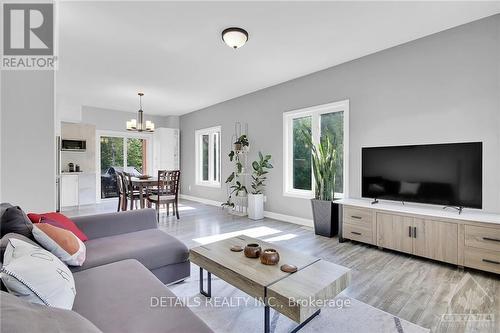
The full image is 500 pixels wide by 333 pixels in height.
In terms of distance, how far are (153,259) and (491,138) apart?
12.1ft

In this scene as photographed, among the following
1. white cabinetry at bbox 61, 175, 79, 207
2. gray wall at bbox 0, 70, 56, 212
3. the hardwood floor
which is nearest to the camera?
the hardwood floor

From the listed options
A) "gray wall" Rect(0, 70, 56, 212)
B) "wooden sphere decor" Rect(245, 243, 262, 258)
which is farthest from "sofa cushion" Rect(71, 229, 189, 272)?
"gray wall" Rect(0, 70, 56, 212)

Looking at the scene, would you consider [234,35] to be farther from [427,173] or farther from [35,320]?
[35,320]

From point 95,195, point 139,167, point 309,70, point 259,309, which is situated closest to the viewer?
point 259,309

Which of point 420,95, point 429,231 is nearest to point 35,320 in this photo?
point 429,231

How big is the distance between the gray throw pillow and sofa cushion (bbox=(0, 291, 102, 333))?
112cm

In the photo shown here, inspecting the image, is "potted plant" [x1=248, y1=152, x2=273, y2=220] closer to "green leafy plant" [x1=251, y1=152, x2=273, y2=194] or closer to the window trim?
"green leafy plant" [x1=251, y1=152, x2=273, y2=194]

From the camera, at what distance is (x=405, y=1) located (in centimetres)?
249

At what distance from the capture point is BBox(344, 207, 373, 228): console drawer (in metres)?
3.34

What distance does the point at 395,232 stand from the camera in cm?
311

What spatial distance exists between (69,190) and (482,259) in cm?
770

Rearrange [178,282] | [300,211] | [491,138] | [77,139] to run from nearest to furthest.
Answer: [178,282] < [491,138] < [300,211] < [77,139]

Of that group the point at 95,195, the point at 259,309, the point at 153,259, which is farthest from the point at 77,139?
the point at 259,309

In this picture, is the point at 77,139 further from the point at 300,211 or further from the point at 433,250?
the point at 433,250
